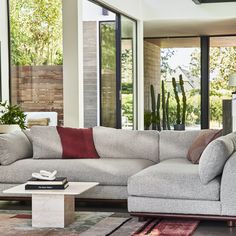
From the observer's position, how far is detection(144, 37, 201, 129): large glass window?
1361 cm

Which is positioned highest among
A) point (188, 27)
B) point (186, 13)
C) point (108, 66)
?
point (186, 13)

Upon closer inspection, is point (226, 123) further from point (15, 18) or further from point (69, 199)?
point (69, 199)

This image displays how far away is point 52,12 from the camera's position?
32.5 ft

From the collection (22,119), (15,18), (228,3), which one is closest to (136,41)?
(228,3)

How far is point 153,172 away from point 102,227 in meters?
0.65

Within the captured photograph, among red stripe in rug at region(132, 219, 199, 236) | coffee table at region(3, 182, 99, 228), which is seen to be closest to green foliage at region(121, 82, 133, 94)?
red stripe in rug at region(132, 219, 199, 236)

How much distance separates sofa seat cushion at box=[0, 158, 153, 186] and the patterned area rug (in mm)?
448

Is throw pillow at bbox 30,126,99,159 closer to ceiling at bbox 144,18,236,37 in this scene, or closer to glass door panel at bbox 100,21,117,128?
glass door panel at bbox 100,21,117,128

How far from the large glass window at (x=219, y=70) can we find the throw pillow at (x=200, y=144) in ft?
26.3

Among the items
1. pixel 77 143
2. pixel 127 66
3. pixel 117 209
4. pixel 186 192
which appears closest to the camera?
pixel 186 192

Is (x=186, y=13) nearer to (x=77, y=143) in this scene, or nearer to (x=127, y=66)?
(x=127, y=66)

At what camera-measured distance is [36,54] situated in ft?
32.4

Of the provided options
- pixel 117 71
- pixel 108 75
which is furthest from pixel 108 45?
pixel 117 71

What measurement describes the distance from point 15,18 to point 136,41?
2.83m
